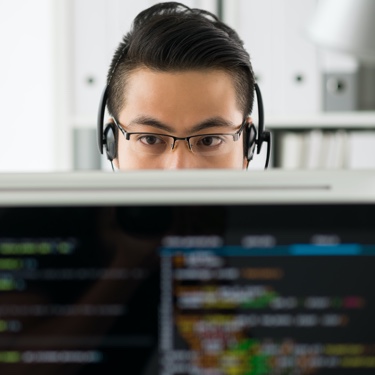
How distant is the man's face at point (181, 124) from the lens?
39.6 inches

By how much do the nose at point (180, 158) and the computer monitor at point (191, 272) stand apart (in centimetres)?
52

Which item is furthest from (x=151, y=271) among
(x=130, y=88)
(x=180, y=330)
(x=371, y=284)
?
(x=130, y=88)

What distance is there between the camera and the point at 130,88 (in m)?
1.11

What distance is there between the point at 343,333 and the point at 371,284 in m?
0.04

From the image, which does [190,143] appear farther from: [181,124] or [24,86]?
[24,86]

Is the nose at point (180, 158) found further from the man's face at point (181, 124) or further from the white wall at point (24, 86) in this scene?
the white wall at point (24, 86)

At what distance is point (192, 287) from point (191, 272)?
1 cm

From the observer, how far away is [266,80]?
203 cm

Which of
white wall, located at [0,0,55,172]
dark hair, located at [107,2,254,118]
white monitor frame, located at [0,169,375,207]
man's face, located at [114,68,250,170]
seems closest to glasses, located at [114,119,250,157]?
man's face, located at [114,68,250,170]

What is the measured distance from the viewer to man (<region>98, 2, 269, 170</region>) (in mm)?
1010

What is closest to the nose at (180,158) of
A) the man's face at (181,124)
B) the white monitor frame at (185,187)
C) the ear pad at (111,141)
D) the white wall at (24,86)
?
the man's face at (181,124)

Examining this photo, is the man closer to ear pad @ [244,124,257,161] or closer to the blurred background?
ear pad @ [244,124,257,161]

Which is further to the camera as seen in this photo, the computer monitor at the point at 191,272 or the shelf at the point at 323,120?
the shelf at the point at 323,120

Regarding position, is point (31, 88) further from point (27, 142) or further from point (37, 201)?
point (37, 201)
